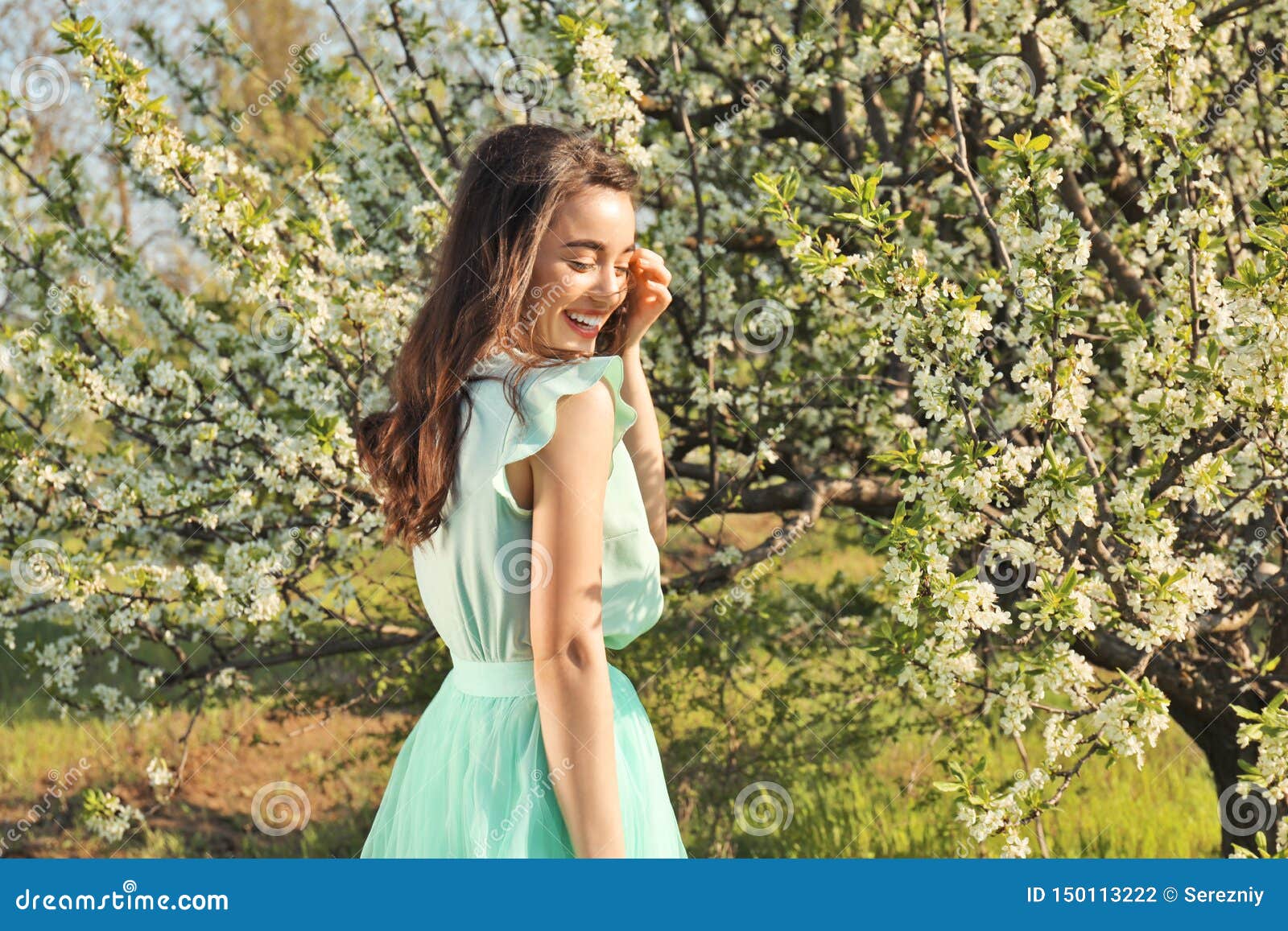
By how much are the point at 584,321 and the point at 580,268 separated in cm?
9

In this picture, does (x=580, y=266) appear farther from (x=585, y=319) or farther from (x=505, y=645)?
(x=505, y=645)

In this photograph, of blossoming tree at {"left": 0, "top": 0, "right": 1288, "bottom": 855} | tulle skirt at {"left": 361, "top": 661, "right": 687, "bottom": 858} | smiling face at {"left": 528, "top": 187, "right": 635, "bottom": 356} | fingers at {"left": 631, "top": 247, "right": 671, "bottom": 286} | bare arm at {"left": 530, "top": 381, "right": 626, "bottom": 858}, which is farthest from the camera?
blossoming tree at {"left": 0, "top": 0, "right": 1288, "bottom": 855}

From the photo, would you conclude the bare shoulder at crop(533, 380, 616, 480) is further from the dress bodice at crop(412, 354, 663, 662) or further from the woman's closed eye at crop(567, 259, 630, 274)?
the woman's closed eye at crop(567, 259, 630, 274)

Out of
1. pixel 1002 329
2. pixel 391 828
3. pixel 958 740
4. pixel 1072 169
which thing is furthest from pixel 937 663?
pixel 958 740

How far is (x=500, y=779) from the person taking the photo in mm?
1859

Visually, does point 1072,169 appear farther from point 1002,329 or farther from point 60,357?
point 60,357

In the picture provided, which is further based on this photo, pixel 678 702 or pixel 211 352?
pixel 678 702

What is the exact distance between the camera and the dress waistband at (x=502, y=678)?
189cm

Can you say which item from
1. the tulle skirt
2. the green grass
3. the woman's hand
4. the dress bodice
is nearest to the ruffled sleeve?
the dress bodice

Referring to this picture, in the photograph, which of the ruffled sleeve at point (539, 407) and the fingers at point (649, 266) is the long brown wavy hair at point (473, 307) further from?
the fingers at point (649, 266)

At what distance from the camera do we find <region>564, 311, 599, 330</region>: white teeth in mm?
2027

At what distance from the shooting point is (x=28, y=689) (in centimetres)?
707

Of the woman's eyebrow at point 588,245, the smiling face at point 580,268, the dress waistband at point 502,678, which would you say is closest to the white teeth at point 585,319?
the smiling face at point 580,268

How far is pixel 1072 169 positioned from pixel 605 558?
2.07m
